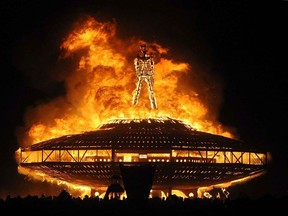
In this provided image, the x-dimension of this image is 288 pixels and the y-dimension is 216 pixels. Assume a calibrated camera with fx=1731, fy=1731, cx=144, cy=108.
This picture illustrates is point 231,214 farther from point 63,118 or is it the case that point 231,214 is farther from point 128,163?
point 63,118

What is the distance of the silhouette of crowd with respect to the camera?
370 feet

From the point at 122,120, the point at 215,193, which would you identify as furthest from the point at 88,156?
the point at 215,193

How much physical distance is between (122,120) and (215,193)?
1385cm

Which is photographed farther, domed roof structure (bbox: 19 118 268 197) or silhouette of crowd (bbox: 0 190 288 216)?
domed roof structure (bbox: 19 118 268 197)

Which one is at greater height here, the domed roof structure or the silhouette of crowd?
the domed roof structure

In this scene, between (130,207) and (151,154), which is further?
(151,154)

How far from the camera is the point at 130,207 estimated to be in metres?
111

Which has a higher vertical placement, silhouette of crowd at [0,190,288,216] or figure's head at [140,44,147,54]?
figure's head at [140,44,147,54]

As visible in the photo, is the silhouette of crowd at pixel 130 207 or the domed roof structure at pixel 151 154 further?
the domed roof structure at pixel 151 154

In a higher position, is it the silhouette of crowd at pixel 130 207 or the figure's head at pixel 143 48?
the figure's head at pixel 143 48

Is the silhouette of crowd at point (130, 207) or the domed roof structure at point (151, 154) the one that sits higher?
the domed roof structure at point (151, 154)

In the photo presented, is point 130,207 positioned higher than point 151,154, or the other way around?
point 151,154

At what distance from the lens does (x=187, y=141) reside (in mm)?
149125

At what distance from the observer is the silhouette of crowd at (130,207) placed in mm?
112625
